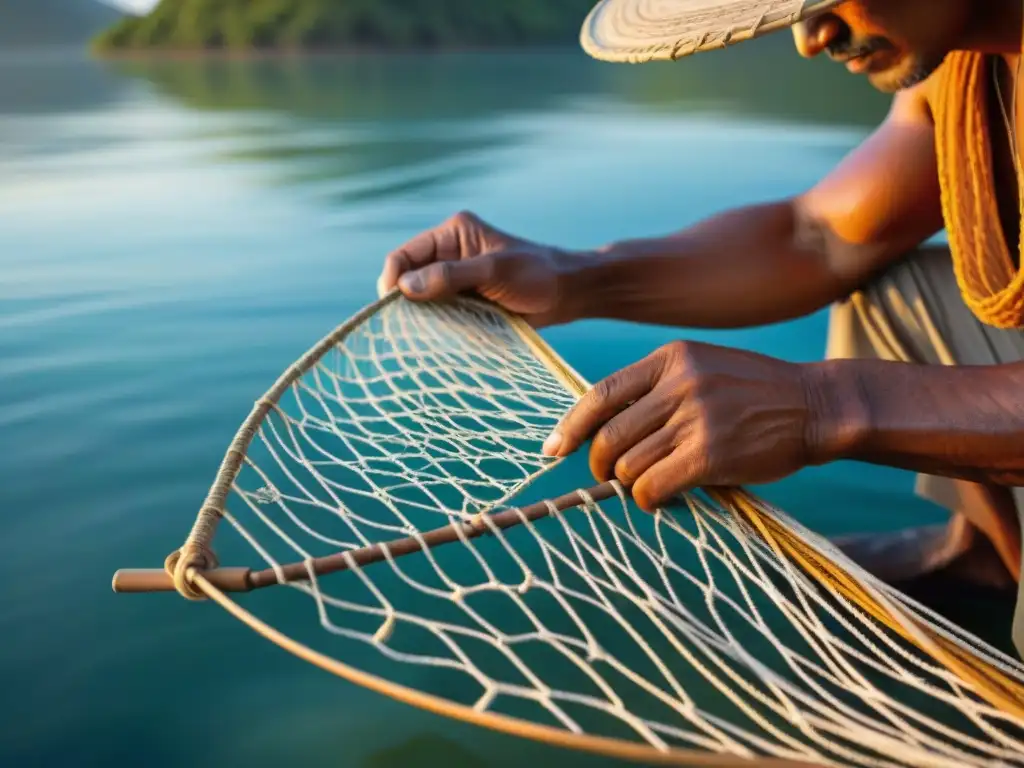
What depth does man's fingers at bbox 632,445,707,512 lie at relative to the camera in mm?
1046

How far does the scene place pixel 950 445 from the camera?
109 centimetres

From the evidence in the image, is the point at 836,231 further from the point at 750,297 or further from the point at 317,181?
the point at 317,181

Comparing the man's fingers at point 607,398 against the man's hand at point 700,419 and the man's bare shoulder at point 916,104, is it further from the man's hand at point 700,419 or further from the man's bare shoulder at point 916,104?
the man's bare shoulder at point 916,104

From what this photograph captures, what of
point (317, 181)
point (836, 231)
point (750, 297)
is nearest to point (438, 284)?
point (750, 297)

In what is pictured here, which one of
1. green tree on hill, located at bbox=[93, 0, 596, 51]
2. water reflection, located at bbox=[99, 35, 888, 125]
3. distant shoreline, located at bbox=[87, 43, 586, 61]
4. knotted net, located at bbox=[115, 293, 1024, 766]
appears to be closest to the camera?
knotted net, located at bbox=[115, 293, 1024, 766]

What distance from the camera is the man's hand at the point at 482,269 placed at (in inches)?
63.8

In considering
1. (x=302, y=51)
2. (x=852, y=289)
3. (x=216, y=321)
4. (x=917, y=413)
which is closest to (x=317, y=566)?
(x=917, y=413)

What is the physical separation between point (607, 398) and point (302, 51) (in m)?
25.5

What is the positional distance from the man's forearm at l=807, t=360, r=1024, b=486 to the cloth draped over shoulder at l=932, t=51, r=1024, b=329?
0.34m

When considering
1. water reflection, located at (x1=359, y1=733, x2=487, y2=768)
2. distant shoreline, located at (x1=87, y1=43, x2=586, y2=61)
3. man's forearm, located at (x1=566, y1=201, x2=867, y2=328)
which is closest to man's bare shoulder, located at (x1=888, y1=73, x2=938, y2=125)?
man's forearm, located at (x1=566, y1=201, x2=867, y2=328)

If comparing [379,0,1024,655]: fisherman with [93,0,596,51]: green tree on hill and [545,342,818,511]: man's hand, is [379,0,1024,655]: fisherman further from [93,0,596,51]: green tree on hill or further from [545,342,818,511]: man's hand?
[93,0,596,51]: green tree on hill

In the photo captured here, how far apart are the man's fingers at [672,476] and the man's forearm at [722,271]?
0.70m

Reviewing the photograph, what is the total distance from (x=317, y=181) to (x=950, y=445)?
4.63 metres

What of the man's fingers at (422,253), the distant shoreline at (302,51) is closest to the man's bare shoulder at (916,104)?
the man's fingers at (422,253)
